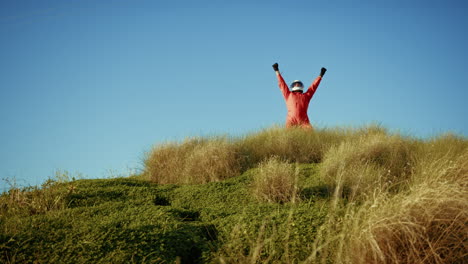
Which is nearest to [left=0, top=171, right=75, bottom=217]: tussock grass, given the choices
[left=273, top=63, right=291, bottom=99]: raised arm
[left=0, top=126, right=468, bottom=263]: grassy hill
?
[left=0, top=126, right=468, bottom=263]: grassy hill

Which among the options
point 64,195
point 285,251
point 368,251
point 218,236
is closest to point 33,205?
point 64,195

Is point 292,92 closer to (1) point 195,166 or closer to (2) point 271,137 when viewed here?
(2) point 271,137

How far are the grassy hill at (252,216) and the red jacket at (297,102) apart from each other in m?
3.08

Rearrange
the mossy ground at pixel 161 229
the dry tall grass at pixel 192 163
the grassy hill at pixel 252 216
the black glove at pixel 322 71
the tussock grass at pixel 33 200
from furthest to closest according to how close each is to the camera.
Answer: the black glove at pixel 322 71 < the dry tall grass at pixel 192 163 < the tussock grass at pixel 33 200 < the mossy ground at pixel 161 229 < the grassy hill at pixel 252 216

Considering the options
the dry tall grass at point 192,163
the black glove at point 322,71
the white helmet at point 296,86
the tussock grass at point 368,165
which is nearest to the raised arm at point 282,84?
the white helmet at point 296,86

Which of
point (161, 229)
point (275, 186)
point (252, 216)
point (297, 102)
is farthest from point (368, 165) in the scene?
point (297, 102)

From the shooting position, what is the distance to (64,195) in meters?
5.77

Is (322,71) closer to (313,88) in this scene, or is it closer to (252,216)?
(313,88)

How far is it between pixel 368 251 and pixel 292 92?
7.94 meters

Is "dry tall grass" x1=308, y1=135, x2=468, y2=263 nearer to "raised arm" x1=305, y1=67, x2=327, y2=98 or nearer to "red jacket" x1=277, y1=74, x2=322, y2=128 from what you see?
"red jacket" x1=277, y1=74, x2=322, y2=128

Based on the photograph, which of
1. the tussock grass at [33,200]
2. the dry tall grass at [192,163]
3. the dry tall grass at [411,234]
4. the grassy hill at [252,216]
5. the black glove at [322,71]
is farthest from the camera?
the black glove at [322,71]

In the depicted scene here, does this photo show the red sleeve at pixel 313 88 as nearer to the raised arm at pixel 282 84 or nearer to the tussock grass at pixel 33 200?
the raised arm at pixel 282 84

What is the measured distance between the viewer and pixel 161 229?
395 centimetres

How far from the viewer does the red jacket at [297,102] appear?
418 inches
